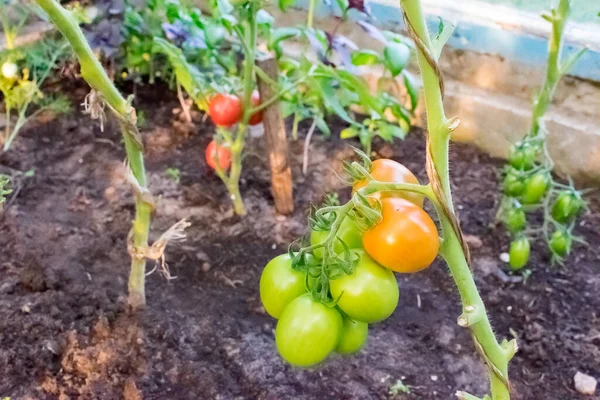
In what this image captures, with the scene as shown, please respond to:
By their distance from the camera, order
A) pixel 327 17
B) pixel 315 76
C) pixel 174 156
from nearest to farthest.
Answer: pixel 315 76 < pixel 174 156 < pixel 327 17

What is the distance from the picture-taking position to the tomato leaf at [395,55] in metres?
1.24

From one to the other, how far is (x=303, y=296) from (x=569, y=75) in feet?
4.04

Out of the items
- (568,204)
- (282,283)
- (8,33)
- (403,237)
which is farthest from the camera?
(8,33)

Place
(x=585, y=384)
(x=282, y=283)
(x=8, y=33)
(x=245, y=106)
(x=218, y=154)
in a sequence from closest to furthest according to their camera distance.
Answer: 1. (x=282, y=283)
2. (x=585, y=384)
3. (x=245, y=106)
4. (x=218, y=154)
5. (x=8, y=33)

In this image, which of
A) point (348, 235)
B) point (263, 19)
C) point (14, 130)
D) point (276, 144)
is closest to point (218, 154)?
point (276, 144)

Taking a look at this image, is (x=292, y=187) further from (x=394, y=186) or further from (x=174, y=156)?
(x=394, y=186)

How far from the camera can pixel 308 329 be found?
0.60m

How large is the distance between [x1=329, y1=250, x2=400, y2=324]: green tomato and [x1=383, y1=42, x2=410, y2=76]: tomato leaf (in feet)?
2.43

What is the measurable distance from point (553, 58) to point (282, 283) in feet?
2.81

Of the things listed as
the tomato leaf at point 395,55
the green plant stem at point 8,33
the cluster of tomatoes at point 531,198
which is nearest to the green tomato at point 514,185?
the cluster of tomatoes at point 531,198

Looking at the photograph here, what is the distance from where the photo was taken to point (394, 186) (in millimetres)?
546

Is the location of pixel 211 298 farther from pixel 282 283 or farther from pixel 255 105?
pixel 282 283

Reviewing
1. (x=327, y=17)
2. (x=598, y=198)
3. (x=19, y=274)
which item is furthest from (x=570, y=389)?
(x=327, y=17)

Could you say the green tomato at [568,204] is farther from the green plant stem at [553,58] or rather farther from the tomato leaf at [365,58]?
the tomato leaf at [365,58]
